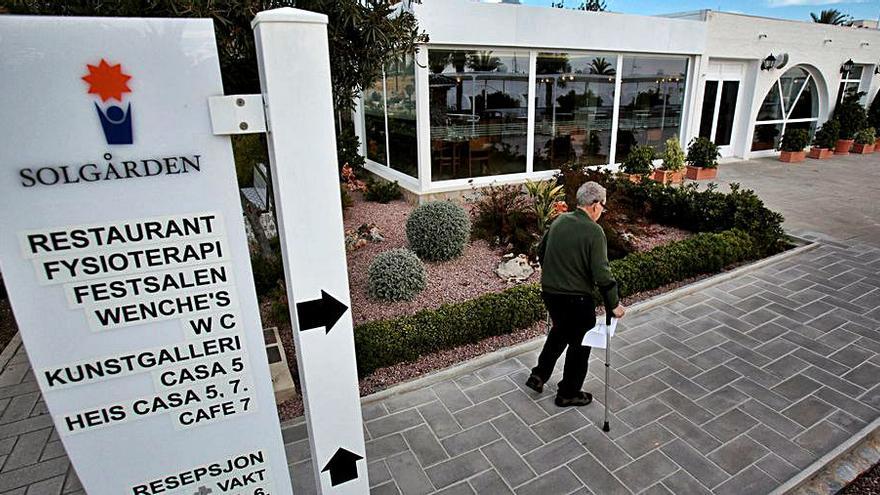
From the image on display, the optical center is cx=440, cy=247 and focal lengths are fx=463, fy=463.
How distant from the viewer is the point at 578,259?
11.0 ft

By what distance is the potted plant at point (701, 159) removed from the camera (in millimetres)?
11547

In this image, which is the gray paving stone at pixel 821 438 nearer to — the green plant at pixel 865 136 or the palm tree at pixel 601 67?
the palm tree at pixel 601 67

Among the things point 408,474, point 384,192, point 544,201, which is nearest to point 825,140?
point 544,201

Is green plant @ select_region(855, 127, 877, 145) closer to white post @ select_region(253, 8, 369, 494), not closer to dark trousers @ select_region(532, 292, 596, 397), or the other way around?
dark trousers @ select_region(532, 292, 596, 397)

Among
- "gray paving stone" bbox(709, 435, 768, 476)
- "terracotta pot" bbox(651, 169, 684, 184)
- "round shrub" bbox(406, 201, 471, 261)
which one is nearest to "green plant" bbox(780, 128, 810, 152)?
"terracotta pot" bbox(651, 169, 684, 184)

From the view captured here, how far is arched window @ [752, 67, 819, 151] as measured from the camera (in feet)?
48.1

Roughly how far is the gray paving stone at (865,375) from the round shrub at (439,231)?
4.17 m

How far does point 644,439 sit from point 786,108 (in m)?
16.5

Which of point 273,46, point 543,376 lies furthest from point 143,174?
point 543,376

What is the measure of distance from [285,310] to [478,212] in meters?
3.95

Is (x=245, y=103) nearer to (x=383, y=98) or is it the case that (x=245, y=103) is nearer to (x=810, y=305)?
(x=810, y=305)

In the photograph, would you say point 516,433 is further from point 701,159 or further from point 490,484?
point 701,159

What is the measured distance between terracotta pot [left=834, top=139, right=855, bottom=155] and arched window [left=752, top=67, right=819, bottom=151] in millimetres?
1138

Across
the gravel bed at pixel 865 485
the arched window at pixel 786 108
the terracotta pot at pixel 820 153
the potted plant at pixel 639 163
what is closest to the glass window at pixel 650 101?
the potted plant at pixel 639 163
